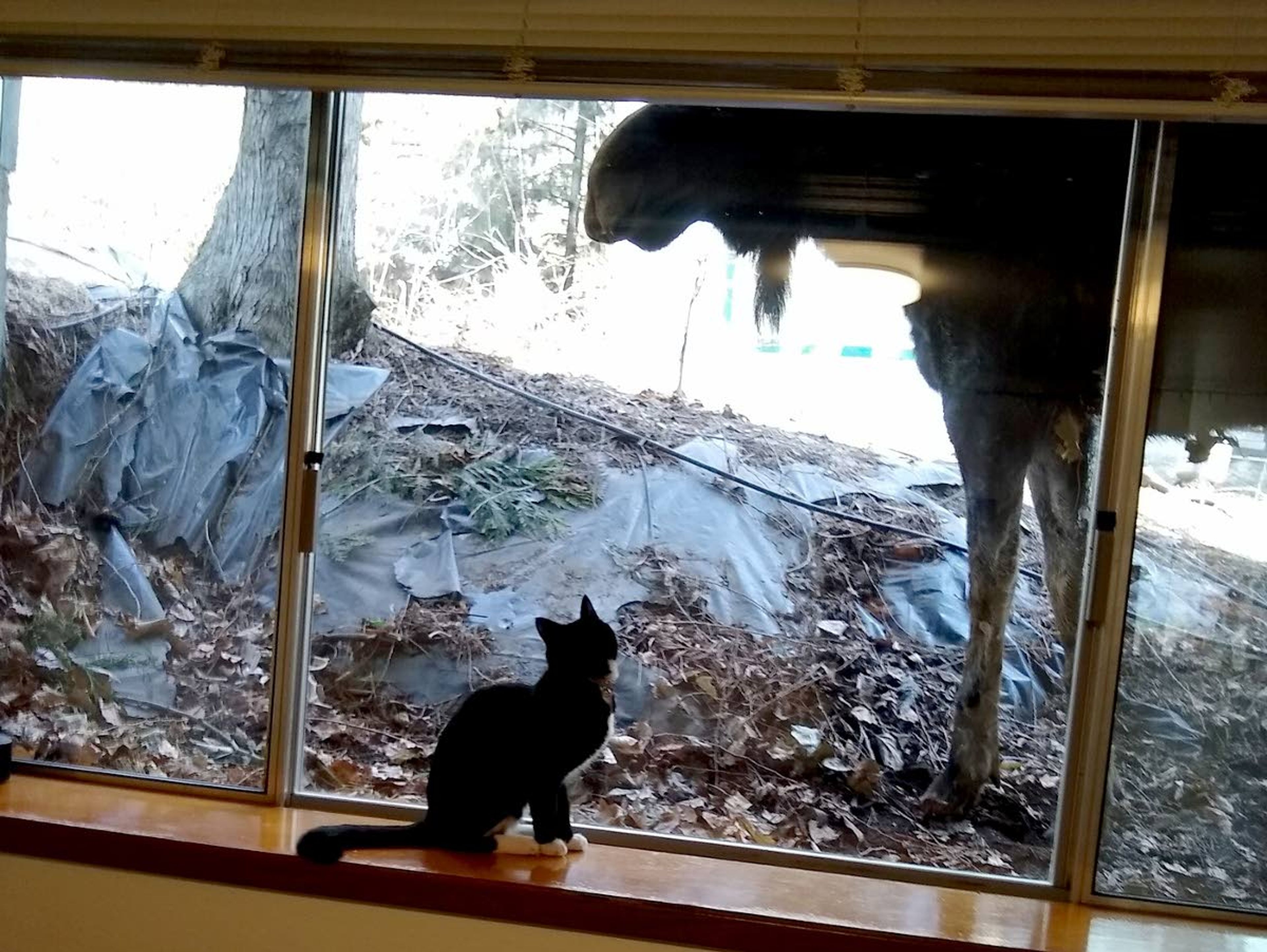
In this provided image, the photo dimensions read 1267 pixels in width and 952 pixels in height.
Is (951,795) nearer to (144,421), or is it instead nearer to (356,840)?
(356,840)

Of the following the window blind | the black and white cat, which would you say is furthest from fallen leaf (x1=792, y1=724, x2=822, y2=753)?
the window blind

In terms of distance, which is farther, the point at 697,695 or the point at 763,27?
the point at 697,695

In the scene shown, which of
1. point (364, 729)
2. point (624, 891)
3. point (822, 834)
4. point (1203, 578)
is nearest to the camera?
point (624, 891)

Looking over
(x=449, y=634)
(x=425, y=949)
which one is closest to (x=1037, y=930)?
(x=425, y=949)

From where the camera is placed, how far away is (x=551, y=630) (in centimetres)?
155

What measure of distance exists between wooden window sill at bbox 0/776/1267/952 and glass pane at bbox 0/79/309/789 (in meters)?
0.22

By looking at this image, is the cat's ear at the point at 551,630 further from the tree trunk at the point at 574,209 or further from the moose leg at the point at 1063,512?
the moose leg at the point at 1063,512

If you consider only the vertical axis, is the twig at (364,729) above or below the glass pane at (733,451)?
below

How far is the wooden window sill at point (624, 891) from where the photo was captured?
4.52 ft

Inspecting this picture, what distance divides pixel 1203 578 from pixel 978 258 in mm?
605

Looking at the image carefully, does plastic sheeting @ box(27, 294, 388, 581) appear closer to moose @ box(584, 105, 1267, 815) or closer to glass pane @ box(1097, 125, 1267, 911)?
moose @ box(584, 105, 1267, 815)

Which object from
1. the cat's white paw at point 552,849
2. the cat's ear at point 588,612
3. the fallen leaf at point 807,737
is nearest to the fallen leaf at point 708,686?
the fallen leaf at point 807,737

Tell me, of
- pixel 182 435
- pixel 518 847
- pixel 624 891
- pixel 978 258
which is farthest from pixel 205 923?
pixel 978 258

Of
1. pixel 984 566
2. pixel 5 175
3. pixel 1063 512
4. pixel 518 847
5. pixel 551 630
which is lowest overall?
pixel 518 847
